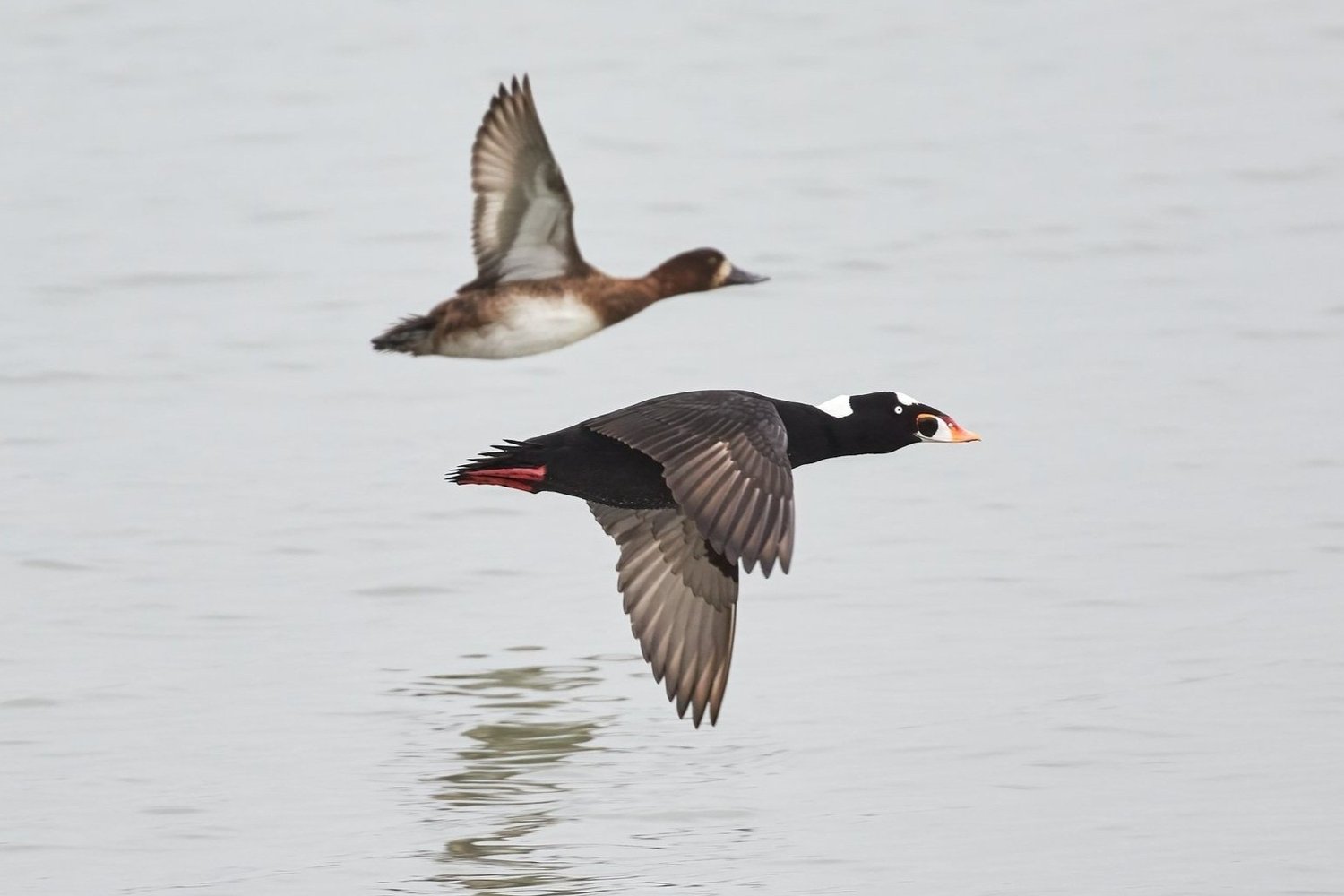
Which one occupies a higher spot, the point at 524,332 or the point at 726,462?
the point at 726,462

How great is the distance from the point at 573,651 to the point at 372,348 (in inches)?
140

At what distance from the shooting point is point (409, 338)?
11.9 metres

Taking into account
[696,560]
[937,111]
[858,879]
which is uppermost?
[937,111]

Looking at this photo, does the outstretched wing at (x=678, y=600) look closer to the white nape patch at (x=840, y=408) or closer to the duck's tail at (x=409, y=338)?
the white nape patch at (x=840, y=408)

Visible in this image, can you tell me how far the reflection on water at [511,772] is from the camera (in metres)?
7.38

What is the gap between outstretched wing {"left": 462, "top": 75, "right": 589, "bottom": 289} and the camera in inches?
464

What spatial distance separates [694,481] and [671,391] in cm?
446

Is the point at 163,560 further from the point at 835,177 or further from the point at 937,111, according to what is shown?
the point at 937,111

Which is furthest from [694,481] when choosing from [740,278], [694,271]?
[740,278]

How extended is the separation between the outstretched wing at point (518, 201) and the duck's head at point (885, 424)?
3172 mm

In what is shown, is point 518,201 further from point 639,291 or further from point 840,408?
point 840,408

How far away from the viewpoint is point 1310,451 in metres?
10.9

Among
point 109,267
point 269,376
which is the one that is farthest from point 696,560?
point 109,267

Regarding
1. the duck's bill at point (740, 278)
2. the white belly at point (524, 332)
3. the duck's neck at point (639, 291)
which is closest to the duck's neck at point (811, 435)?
the white belly at point (524, 332)
